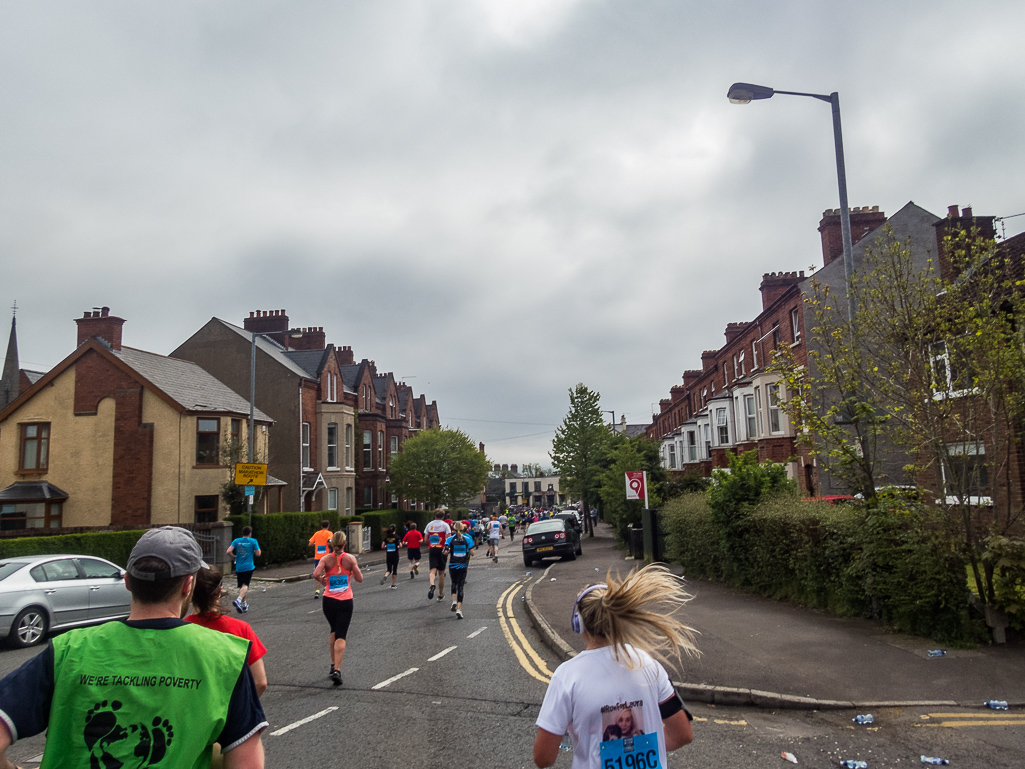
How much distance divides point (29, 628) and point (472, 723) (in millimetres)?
9126

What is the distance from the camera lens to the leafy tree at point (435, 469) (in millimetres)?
48719

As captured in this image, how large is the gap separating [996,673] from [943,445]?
118 inches

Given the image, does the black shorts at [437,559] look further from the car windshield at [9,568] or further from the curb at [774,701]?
the curb at [774,701]

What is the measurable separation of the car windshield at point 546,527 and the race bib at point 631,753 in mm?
22790

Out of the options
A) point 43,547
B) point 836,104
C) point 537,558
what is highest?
point 836,104

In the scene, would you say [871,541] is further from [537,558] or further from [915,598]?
[537,558]

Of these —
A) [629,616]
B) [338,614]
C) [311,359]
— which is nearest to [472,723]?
[338,614]

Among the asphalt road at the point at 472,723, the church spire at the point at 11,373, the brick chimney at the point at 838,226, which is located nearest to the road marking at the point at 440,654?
the asphalt road at the point at 472,723

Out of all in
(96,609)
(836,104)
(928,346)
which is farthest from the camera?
(96,609)

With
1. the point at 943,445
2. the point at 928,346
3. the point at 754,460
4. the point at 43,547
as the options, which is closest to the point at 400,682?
the point at 943,445

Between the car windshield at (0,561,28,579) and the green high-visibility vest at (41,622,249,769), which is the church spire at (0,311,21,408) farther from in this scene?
the green high-visibility vest at (41,622,249,769)

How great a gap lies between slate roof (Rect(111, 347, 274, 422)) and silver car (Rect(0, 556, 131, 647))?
56.0 feet

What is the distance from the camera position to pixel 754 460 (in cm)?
1612

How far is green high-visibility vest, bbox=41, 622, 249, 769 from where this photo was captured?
85.7 inches
